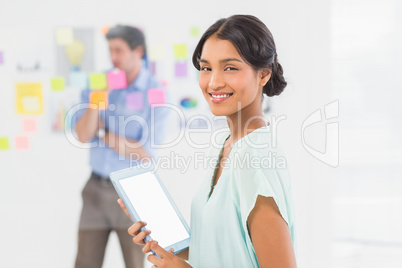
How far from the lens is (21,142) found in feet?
7.95

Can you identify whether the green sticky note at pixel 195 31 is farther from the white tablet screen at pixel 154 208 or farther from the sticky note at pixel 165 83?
A: the white tablet screen at pixel 154 208

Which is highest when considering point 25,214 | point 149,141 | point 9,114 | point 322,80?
point 322,80

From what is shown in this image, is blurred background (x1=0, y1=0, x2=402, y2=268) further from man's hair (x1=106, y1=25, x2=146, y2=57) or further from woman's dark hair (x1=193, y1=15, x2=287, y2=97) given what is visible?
woman's dark hair (x1=193, y1=15, x2=287, y2=97)

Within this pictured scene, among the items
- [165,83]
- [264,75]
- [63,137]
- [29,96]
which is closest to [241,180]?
[264,75]

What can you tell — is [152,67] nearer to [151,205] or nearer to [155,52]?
[155,52]

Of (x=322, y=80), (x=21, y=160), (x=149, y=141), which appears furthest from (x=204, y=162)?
(x=21, y=160)

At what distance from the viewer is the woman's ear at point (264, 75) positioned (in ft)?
3.20

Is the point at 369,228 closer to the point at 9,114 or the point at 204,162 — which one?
the point at 204,162

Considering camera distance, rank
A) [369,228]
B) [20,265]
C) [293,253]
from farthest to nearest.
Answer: [369,228], [20,265], [293,253]

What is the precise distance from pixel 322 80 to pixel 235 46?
171 cm

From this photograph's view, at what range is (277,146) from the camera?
92 cm

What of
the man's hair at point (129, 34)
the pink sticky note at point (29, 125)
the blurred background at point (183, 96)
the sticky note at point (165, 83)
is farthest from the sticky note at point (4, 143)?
the sticky note at point (165, 83)

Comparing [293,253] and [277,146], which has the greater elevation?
[277,146]

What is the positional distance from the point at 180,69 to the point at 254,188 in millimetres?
1666
